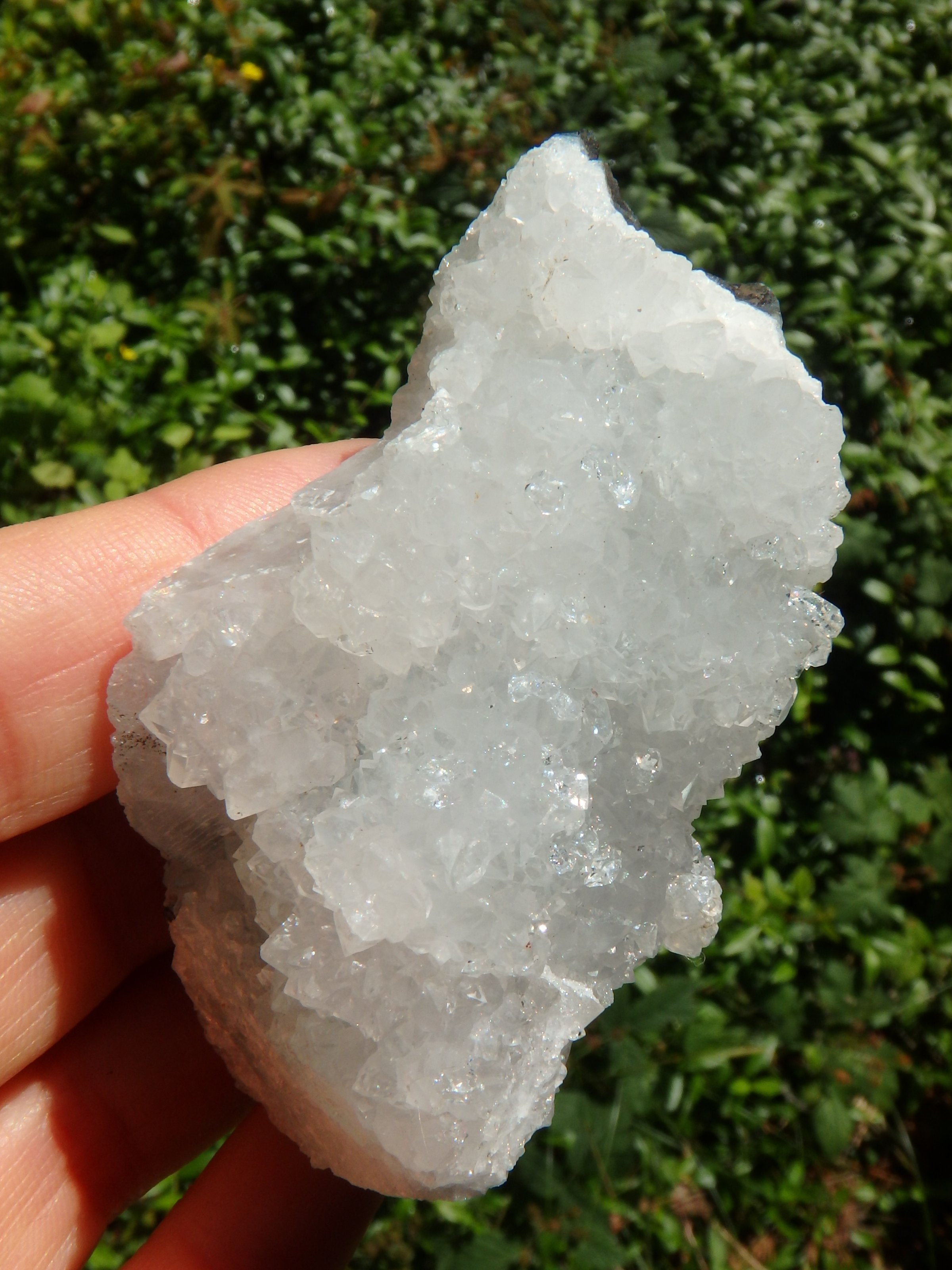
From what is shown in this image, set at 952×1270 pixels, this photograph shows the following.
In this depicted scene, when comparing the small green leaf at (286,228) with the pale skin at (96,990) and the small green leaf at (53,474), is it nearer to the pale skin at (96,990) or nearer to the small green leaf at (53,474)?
the small green leaf at (53,474)

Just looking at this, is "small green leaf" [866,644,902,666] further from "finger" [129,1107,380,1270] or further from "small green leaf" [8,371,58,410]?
"small green leaf" [8,371,58,410]

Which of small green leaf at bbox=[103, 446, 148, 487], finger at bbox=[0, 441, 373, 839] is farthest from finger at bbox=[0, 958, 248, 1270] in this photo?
small green leaf at bbox=[103, 446, 148, 487]

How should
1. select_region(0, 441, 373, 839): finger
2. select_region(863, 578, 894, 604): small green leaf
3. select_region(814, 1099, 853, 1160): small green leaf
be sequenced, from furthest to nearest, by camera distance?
1. select_region(863, 578, 894, 604): small green leaf
2. select_region(814, 1099, 853, 1160): small green leaf
3. select_region(0, 441, 373, 839): finger

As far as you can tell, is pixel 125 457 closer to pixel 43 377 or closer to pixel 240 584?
pixel 43 377

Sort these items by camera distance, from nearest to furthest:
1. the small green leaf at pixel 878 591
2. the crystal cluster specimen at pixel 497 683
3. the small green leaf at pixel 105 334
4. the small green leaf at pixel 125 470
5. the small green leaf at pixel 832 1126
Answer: the crystal cluster specimen at pixel 497 683 < the small green leaf at pixel 832 1126 < the small green leaf at pixel 878 591 < the small green leaf at pixel 125 470 < the small green leaf at pixel 105 334

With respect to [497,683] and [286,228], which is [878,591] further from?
[286,228]

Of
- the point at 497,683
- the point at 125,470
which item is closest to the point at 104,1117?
the point at 497,683

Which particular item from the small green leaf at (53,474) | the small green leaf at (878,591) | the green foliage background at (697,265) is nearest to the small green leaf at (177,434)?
the green foliage background at (697,265)

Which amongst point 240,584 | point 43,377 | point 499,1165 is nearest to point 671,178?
point 43,377
